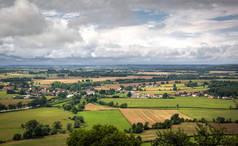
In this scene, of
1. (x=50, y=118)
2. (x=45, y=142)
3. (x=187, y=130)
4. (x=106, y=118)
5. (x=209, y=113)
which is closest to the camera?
(x=45, y=142)

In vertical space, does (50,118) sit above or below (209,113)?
above

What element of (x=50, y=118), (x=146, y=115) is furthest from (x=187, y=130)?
(x=50, y=118)

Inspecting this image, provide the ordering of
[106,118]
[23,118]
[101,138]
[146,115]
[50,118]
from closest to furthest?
[101,138]
[23,118]
[50,118]
[106,118]
[146,115]

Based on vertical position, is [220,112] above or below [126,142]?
below

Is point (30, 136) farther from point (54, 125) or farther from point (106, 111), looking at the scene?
point (106, 111)

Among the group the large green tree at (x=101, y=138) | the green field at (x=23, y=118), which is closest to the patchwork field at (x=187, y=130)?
the large green tree at (x=101, y=138)

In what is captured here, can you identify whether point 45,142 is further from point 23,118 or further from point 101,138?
point 23,118

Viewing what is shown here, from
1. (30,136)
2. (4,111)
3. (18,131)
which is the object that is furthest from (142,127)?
(4,111)
